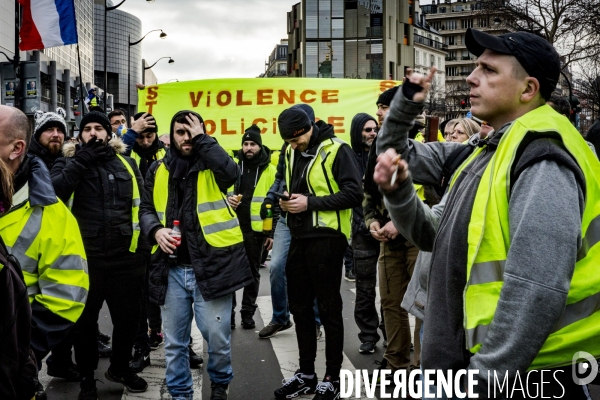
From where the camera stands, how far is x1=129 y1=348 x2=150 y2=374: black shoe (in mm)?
6082

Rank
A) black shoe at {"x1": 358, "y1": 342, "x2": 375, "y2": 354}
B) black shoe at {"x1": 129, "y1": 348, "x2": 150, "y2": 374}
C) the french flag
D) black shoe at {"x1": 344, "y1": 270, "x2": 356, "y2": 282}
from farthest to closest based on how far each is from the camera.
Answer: the french flag < black shoe at {"x1": 344, "y1": 270, "x2": 356, "y2": 282} < black shoe at {"x1": 358, "y1": 342, "x2": 375, "y2": 354} < black shoe at {"x1": 129, "y1": 348, "x2": 150, "y2": 374}

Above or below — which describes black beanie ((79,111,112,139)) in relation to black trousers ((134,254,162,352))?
above

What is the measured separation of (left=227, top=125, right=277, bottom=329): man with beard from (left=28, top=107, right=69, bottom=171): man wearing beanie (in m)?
2.40

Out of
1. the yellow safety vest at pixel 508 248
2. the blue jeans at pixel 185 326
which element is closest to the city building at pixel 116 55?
the blue jeans at pixel 185 326

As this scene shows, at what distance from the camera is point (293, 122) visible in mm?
5289

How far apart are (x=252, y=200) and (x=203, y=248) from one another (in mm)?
3355

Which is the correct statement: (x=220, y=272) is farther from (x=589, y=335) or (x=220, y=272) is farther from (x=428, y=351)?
(x=589, y=335)

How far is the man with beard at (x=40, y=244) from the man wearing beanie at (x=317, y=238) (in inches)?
88.3

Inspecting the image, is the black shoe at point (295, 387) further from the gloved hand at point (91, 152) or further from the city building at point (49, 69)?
the city building at point (49, 69)

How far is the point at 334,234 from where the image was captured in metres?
5.32

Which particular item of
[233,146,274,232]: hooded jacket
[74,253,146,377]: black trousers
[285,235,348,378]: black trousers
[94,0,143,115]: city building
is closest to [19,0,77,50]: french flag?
[233,146,274,232]: hooded jacket

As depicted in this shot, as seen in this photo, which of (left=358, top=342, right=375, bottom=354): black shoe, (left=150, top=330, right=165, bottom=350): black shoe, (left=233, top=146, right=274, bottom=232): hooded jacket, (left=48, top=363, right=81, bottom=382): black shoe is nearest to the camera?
(left=48, top=363, right=81, bottom=382): black shoe

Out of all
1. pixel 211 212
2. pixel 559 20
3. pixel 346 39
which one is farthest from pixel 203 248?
pixel 346 39

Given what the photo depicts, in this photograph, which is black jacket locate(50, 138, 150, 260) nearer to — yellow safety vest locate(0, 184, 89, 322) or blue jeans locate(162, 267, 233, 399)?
blue jeans locate(162, 267, 233, 399)
